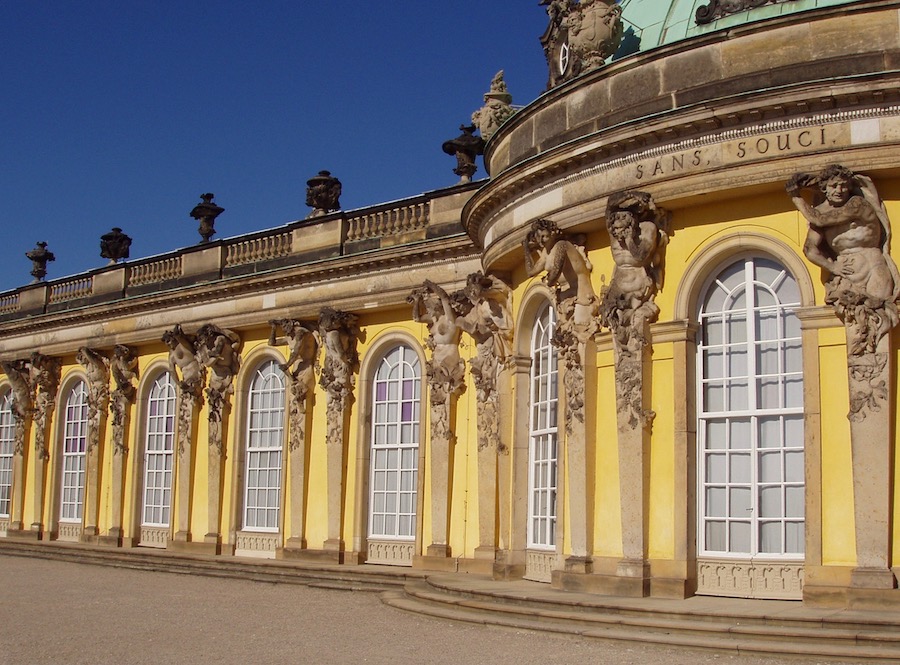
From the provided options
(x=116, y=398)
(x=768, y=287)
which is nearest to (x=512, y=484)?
(x=768, y=287)

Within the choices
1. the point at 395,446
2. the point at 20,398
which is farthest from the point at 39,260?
the point at 395,446

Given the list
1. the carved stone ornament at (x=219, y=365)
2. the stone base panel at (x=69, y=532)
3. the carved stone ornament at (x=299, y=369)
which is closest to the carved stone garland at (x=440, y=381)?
the carved stone ornament at (x=299, y=369)

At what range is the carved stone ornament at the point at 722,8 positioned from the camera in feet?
51.7

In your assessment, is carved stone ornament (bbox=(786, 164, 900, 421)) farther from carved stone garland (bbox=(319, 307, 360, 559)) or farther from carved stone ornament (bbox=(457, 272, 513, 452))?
carved stone garland (bbox=(319, 307, 360, 559))

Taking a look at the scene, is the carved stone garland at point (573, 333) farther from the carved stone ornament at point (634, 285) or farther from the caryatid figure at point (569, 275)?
the carved stone ornament at point (634, 285)

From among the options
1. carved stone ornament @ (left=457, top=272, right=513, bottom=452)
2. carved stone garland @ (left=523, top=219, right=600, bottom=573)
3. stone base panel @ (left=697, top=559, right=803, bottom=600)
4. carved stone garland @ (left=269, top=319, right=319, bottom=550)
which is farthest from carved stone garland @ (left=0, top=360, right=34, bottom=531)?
stone base panel @ (left=697, top=559, right=803, bottom=600)

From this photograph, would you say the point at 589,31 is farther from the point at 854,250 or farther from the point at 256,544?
the point at 256,544

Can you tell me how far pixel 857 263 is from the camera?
1362 cm

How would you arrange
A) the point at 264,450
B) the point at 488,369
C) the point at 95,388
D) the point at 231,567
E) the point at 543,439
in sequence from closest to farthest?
the point at 543,439, the point at 488,369, the point at 231,567, the point at 264,450, the point at 95,388

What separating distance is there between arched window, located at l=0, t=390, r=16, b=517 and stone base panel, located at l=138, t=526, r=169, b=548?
635 centimetres

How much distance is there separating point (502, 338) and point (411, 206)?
4.95m

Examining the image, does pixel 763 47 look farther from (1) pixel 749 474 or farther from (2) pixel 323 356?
(2) pixel 323 356

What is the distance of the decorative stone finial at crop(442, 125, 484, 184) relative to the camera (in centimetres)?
2227

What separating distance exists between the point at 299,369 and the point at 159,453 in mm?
5634
